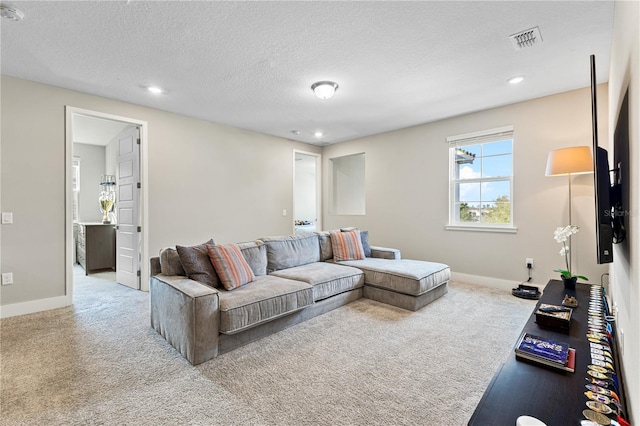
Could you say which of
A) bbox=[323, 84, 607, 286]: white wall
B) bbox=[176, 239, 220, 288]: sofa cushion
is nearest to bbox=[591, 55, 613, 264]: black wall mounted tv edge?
bbox=[323, 84, 607, 286]: white wall

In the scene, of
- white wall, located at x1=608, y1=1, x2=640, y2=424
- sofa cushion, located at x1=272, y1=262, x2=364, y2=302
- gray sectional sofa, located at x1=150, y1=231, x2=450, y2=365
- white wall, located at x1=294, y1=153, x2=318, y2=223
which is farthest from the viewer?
white wall, located at x1=294, y1=153, x2=318, y2=223

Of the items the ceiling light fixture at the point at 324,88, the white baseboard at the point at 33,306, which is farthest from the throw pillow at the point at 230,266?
the white baseboard at the point at 33,306

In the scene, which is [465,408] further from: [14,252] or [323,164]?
[323,164]

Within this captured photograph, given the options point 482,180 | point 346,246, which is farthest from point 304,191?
point 482,180

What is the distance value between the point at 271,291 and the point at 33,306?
289cm

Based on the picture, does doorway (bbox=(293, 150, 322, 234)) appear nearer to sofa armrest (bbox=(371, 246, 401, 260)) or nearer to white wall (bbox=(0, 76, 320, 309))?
white wall (bbox=(0, 76, 320, 309))

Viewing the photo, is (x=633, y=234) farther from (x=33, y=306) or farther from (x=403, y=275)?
(x=33, y=306)

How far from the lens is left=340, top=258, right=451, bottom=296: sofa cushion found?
3285 mm

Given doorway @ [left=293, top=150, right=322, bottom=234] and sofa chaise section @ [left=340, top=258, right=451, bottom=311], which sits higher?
doorway @ [left=293, top=150, right=322, bottom=234]

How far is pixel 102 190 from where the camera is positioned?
682 centimetres

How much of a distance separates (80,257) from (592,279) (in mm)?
8481

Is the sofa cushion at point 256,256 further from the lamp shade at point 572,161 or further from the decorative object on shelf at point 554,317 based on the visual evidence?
the lamp shade at point 572,161

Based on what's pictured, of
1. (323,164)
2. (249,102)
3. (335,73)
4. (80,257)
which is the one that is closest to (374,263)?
(335,73)

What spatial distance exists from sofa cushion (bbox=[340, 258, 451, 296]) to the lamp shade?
1.65 meters
